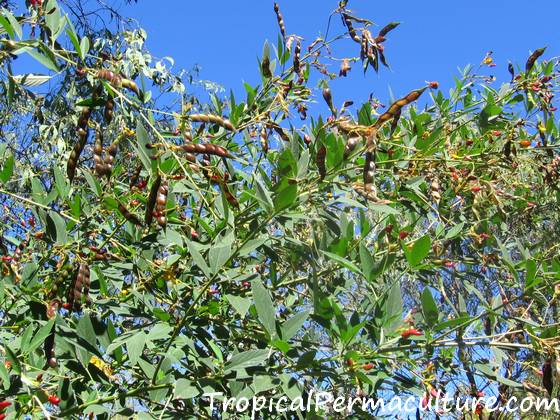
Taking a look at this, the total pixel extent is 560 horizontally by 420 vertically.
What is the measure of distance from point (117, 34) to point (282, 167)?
526 centimetres

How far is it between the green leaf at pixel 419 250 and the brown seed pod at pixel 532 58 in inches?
40.7

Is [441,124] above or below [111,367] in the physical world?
above

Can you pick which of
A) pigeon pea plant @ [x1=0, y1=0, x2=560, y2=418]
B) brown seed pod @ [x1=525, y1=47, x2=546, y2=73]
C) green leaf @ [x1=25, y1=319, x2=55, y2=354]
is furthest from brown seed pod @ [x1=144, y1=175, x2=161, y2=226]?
brown seed pod @ [x1=525, y1=47, x2=546, y2=73]

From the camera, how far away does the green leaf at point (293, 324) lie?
150 cm

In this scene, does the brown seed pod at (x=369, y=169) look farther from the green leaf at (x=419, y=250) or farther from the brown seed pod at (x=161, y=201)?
the brown seed pod at (x=161, y=201)

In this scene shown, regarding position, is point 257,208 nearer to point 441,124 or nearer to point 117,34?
point 441,124

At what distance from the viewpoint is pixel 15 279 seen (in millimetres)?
1845

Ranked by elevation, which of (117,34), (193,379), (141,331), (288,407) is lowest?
(288,407)

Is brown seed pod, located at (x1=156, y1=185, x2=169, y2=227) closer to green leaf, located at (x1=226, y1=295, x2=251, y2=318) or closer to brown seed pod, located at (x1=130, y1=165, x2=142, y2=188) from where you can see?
green leaf, located at (x1=226, y1=295, x2=251, y2=318)

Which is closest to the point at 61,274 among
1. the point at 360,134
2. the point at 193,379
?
the point at 193,379

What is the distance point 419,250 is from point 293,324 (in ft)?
1.13

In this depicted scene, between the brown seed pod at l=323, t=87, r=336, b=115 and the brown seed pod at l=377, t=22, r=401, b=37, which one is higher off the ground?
the brown seed pod at l=377, t=22, r=401, b=37

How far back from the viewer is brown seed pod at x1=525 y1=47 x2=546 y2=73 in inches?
90.6

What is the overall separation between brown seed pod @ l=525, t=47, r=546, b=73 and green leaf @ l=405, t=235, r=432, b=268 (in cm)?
103
